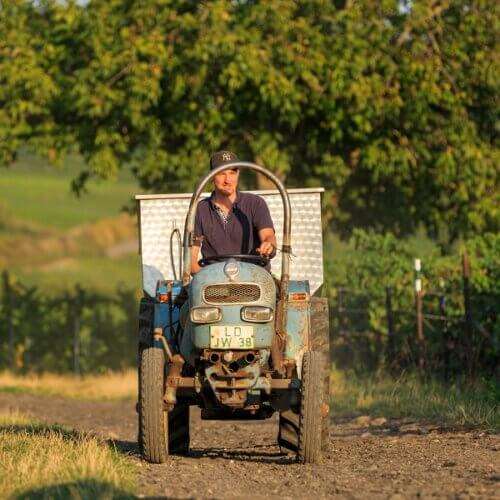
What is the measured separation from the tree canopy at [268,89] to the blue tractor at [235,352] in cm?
993

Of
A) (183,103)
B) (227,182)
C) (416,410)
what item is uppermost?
(183,103)

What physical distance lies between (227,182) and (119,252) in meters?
51.1

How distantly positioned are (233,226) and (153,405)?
1.52 metres

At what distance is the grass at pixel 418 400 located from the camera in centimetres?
1355

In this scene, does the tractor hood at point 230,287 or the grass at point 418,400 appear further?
the grass at point 418,400

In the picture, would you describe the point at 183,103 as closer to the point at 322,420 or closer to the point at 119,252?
the point at 322,420

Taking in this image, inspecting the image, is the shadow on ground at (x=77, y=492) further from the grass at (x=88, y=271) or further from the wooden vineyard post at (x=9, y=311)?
the grass at (x=88, y=271)

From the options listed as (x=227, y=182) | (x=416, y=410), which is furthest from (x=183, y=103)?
(x=227, y=182)

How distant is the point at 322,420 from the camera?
1105 cm

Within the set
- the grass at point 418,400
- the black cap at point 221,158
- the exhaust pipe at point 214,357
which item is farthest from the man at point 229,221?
the grass at point 418,400

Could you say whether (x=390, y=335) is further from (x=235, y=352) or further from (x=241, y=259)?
(x=235, y=352)

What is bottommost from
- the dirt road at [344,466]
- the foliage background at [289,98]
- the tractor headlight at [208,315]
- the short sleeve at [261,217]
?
the dirt road at [344,466]

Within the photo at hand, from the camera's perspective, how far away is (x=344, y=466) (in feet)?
33.9

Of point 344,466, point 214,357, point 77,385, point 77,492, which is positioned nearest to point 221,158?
point 214,357
